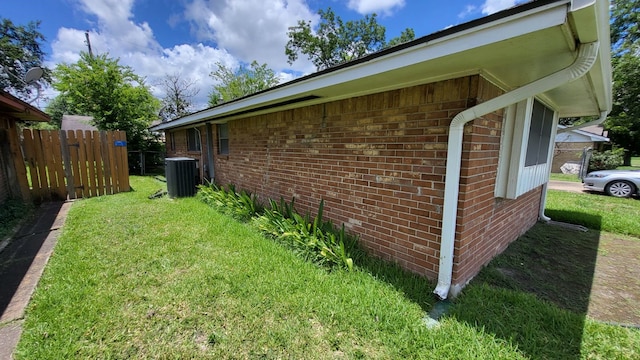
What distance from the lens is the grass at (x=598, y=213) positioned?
186 inches

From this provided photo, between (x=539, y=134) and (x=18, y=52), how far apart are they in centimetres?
3680

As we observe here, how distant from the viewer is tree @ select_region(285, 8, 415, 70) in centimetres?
2673

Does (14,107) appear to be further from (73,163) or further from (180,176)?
(180,176)

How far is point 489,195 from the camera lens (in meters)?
2.92

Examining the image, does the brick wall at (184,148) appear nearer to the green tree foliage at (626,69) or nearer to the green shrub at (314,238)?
the green shrub at (314,238)

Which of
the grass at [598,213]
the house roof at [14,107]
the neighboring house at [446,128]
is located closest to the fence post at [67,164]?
the house roof at [14,107]

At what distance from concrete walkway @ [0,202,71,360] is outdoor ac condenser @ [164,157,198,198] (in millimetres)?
2067

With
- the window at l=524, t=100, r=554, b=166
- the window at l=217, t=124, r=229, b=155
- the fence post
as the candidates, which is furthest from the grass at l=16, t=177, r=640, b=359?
the fence post

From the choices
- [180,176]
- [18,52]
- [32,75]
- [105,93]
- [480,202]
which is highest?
[18,52]

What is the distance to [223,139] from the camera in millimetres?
6984

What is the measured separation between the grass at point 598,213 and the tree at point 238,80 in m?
22.6

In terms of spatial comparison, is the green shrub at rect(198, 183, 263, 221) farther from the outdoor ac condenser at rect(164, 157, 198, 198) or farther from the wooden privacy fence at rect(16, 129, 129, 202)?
the wooden privacy fence at rect(16, 129, 129, 202)

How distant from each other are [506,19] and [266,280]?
294 centimetres

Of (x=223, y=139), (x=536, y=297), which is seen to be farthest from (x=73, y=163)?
(x=536, y=297)
